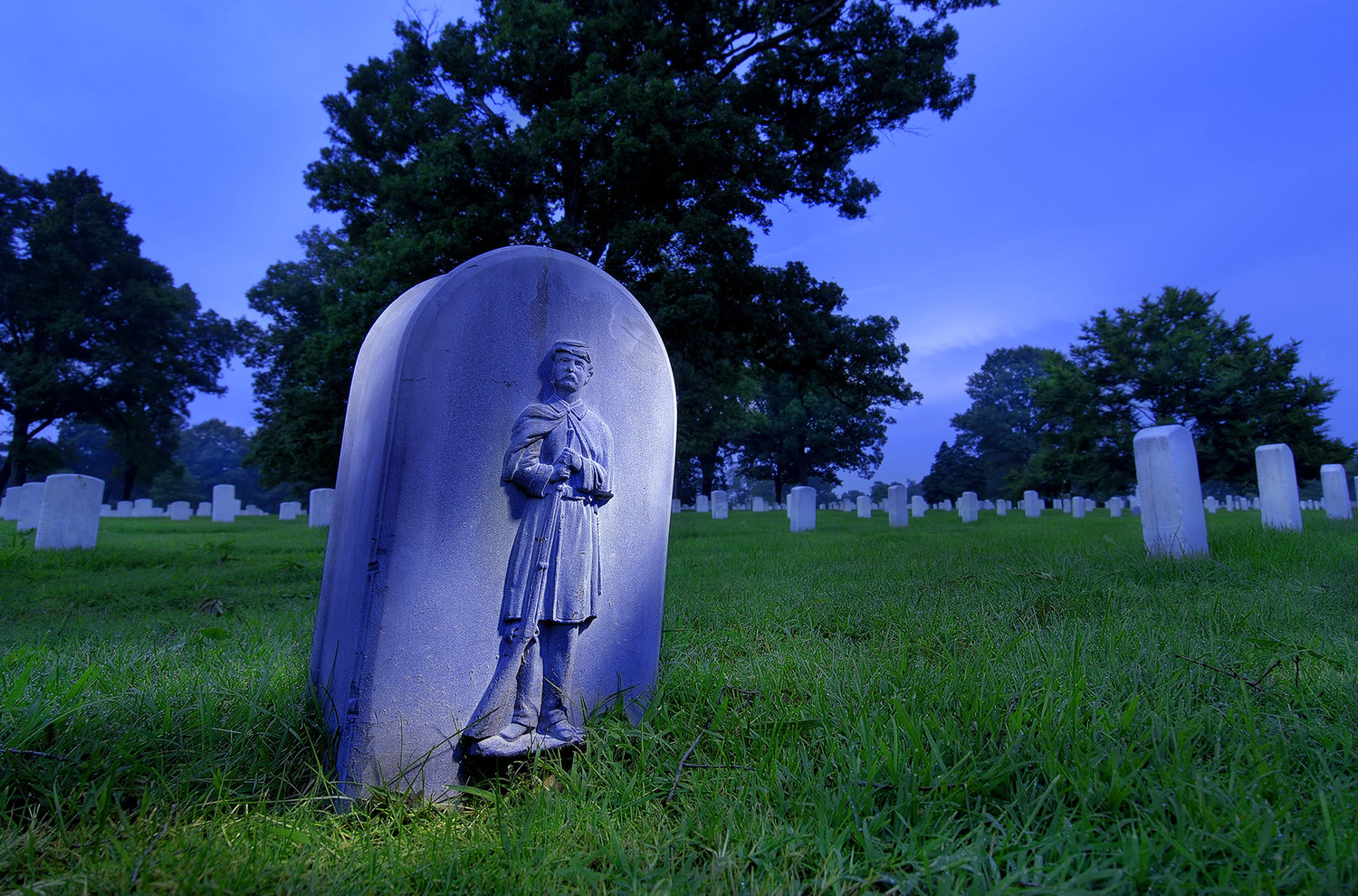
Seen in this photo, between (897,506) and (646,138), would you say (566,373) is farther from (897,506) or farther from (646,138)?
(897,506)

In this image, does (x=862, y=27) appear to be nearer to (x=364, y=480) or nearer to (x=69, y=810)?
(x=364, y=480)

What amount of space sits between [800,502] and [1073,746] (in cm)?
1052

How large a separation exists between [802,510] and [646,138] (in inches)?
270

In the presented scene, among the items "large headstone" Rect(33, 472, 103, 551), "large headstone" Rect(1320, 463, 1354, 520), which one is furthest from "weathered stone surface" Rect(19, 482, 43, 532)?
"large headstone" Rect(1320, 463, 1354, 520)

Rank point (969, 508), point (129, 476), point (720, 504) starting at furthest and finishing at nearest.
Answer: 1. point (129, 476)
2. point (720, 504)
3. point (969, 508)

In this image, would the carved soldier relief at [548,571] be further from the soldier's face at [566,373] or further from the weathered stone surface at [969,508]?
the weathered stone surface at [969,508]

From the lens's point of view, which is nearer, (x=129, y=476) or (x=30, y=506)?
(x=30, y=506)

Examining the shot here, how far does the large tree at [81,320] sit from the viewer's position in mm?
26000

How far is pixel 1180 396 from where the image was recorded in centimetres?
2608

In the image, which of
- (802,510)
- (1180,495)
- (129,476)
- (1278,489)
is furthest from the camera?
(129,476)

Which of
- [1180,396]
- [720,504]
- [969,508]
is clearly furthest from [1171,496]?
[1180,396]

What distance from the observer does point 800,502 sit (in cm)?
1231

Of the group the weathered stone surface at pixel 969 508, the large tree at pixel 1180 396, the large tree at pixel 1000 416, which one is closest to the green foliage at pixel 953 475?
the large tree at pixel 1000 416

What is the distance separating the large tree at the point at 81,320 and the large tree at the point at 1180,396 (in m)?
34.8
